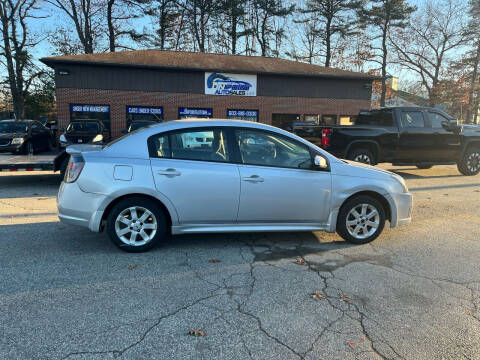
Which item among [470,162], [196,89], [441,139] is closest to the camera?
[441,139]

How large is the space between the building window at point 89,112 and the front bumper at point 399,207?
16.7 meters

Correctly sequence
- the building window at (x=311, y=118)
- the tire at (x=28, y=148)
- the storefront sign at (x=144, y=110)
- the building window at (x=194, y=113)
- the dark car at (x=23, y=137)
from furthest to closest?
the building window at (x=311, y=118) < the building window at (x=194, y=113) < the storefront sign at (x=144, y=110) < the tire at (x=28, y=148) < the dark car at (x=23, y=137)

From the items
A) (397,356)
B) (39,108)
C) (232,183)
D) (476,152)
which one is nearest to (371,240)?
(232,183)

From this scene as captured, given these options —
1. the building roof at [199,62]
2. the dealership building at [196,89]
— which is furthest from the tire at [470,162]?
the building roof at [199,62]

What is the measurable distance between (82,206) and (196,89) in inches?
636

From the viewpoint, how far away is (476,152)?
10.7 meters

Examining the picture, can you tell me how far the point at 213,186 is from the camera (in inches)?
161

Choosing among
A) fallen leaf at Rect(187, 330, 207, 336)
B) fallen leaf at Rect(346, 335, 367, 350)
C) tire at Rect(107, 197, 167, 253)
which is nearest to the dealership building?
tire at Rect(107, 197, 167, 253)

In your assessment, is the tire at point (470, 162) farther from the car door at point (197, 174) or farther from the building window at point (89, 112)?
the building window at point (89, 112)

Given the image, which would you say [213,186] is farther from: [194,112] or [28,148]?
[194,112]

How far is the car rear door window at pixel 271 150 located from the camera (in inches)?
168

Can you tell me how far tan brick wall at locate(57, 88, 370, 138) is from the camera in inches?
703

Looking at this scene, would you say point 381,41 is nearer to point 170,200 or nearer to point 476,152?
point 476,152

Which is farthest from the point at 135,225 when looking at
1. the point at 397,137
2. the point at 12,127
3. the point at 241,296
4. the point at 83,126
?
the point at 12,127
